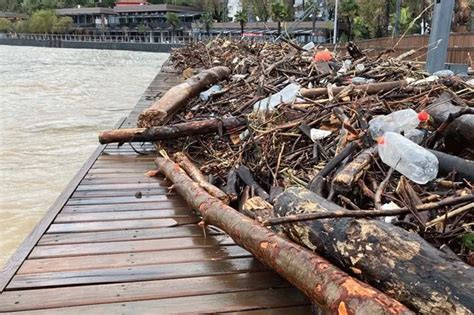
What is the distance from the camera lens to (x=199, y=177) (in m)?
4.20

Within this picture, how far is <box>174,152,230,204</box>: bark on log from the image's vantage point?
366cm

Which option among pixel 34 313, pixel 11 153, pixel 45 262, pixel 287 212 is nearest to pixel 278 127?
pixel 287 212

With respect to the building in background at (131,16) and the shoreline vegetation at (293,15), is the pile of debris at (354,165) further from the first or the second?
the building in background at (131,16)

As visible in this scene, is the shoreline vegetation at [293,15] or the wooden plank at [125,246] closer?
the wooden plank at [125,246]

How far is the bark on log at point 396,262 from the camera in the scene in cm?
188

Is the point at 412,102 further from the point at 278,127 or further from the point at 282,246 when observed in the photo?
the point at 282,246

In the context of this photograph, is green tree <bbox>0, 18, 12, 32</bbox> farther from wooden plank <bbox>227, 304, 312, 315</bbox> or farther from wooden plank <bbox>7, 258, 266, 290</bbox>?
wooden plank <bbox>227, 304, 312, 315</bbox>

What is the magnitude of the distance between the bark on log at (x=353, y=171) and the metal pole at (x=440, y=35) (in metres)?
4.69

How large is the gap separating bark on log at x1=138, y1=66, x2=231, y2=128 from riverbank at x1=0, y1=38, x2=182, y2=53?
62.3 m

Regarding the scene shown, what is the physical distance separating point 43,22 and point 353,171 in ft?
363

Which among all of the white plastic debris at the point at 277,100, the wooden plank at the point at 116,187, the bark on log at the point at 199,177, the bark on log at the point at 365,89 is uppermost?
the bark on log at the point at 365,89

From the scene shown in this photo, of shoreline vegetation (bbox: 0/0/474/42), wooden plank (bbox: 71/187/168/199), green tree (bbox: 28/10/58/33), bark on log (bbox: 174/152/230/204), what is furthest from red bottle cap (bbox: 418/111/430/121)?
green tree (bbox: 28/10/58/33)

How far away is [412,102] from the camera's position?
14.7ft

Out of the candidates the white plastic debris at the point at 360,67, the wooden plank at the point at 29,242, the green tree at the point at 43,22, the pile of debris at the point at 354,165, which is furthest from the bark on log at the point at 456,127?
the green tree at the point at 43,22
